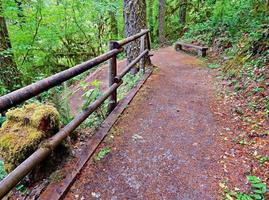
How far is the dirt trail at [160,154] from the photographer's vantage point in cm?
264

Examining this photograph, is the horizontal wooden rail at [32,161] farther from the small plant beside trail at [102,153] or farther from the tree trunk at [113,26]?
the tree trunk at [113,26]

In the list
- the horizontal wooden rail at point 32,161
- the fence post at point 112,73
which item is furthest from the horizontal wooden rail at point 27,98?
the fence post at point 112,73

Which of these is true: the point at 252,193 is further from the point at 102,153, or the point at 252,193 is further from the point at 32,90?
the point at 32,90

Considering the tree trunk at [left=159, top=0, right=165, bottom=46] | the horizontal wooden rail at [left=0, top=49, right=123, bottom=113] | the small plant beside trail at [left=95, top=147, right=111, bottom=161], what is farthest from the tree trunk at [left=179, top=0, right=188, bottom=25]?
the small plant beside trail at [left=95, top=147, right=111, bottom=161]

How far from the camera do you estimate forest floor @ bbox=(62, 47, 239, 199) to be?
2.65m

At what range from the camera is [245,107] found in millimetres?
4488

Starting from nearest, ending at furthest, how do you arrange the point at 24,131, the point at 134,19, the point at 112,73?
the point at 24,131, the point at 112,73, the point at 134,19

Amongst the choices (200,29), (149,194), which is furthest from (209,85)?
(200,29)

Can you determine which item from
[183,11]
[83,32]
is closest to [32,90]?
[83,32]

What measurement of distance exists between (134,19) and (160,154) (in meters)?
4.52

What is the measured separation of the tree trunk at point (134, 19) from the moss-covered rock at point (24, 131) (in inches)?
174

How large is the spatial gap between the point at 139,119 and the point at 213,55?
606cm

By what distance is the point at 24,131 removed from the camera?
8.41 ft

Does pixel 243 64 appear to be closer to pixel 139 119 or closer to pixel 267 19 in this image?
pixel 267 19
